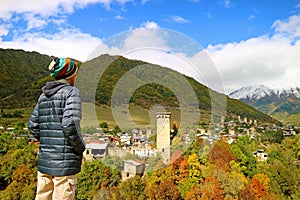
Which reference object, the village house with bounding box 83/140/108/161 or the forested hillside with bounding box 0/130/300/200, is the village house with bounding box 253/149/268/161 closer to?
the forested hillside with bounding box 0/130/300/200

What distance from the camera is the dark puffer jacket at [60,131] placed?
79.4 inches

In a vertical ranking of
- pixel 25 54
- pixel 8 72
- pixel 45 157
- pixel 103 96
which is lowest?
pixel 45 157

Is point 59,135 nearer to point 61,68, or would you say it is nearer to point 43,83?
point 61,68

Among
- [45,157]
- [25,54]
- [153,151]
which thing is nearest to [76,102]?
[45,157]

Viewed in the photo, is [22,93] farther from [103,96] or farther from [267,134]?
[103,96]

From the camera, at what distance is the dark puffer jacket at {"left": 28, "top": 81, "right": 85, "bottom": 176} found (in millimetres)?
2018

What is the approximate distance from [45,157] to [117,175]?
68.2 ft

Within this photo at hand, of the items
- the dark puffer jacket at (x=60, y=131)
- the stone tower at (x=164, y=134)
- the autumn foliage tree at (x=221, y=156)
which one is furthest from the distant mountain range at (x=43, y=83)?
the autumn foliage tree at (x=221, y=156)

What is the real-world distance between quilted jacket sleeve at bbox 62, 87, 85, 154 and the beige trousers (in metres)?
0.26

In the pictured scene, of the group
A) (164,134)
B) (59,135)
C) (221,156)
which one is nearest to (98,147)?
(164,134)

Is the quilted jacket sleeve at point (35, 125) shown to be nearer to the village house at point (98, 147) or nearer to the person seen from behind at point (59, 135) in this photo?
the person seen from behind at point (59, 135)

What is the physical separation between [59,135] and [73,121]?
20 cm

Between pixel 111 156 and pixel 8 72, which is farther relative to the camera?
pixel 8 72

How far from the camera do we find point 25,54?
96.7 meters
